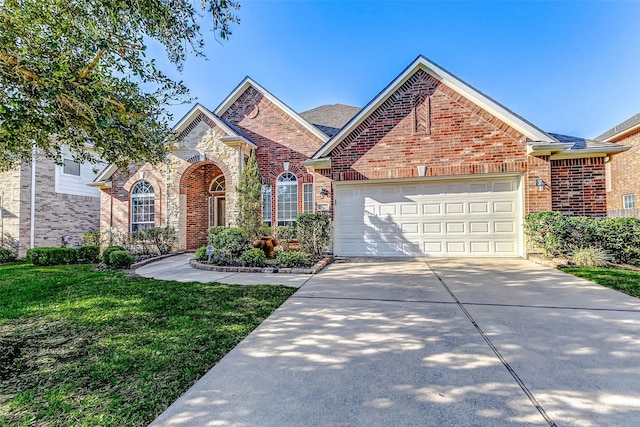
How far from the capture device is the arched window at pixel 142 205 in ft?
40.3

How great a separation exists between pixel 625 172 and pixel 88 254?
83.9ft

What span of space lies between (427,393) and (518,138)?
8780mm

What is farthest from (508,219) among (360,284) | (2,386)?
(2,386)

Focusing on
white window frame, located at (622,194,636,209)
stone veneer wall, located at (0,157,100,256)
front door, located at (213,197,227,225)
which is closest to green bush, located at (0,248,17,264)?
stone veneer wall, located at (0,157,100,256)

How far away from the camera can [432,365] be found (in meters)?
2.49

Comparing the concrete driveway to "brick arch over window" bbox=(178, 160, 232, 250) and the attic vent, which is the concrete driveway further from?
"brick arch over window" bbox=(178, 160, 232, 250)

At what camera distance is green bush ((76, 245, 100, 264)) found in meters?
10.4

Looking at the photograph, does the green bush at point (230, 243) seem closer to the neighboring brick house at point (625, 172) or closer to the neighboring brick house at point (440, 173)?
the neighboring brick house at point (440, 173)

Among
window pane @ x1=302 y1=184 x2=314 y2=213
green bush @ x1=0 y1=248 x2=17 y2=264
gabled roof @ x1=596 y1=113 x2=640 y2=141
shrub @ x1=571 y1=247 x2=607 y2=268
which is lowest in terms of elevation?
green bush @ x1=0 y1=248 x2=17 y2=264

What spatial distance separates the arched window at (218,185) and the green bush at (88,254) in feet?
16.0

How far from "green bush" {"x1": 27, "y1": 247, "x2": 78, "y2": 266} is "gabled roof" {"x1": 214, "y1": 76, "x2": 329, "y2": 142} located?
26.2 feet

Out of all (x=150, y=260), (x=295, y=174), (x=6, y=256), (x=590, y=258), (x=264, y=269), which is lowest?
(x=6, y=256)

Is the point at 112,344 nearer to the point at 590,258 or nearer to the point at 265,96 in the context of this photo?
the point at 590,258

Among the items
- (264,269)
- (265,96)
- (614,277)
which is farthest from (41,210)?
(614,277)
